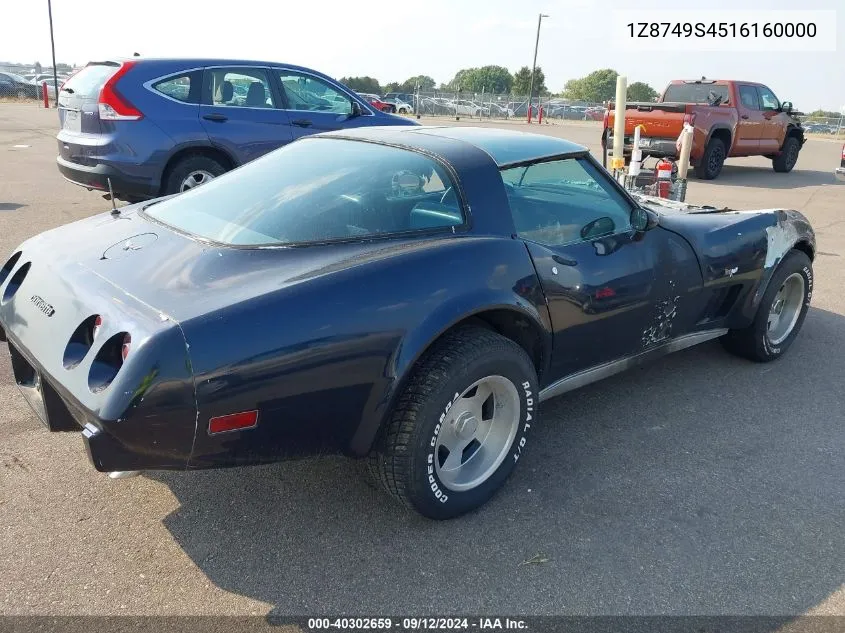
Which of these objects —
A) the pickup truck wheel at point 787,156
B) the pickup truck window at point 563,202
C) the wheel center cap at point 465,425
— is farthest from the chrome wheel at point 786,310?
the pickup truck wheel at point 787,156

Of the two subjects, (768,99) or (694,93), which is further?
(768,99)

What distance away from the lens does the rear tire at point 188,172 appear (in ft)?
22.9

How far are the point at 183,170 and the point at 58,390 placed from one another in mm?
5289

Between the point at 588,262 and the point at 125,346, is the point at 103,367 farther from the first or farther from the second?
the point at 588,262

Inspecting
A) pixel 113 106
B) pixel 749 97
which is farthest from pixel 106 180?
pixel 749 97

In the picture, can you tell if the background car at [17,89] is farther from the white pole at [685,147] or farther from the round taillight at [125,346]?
the round taillight at [125,346]

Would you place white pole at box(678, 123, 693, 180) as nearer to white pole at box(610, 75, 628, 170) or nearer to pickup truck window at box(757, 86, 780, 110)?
white pole at box(610, 75, 628, 170)

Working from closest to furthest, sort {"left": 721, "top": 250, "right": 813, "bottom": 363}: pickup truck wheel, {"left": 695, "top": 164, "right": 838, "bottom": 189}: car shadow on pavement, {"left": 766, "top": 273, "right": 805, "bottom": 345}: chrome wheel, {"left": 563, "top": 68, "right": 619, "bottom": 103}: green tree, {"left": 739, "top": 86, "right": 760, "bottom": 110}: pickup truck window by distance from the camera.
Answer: {"left": 721, "top": 250, "right": 813, "bottom": 363}: pickup truck wheel
{"left": 766, "top": 273, "right": 805, "bottom": 345}: chrome wheel
{"left": 695, "top": 164, "right": 838, "bottom": 189}: car shadow on pavement
{"left": 739, "top": 86, "right": 760, "bottom": 110}: pickup truck window
{"left": 563, "top": 68, "right": 619, "bottom": 103}: green tree

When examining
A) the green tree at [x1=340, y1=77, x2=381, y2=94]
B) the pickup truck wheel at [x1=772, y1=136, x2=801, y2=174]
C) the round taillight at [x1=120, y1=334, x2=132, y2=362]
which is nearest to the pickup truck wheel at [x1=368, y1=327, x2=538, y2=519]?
the round taillight at [x1=120, y1=334, x2=132, y2=362]

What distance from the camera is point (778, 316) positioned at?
4.48m

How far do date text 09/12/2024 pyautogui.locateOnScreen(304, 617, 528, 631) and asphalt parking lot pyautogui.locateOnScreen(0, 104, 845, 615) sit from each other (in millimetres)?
36

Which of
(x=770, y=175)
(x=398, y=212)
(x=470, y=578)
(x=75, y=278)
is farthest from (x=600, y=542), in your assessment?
(x=770, y=175)

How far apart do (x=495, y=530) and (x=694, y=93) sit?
13586 millimetres

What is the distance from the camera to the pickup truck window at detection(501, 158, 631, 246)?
2.99 m
